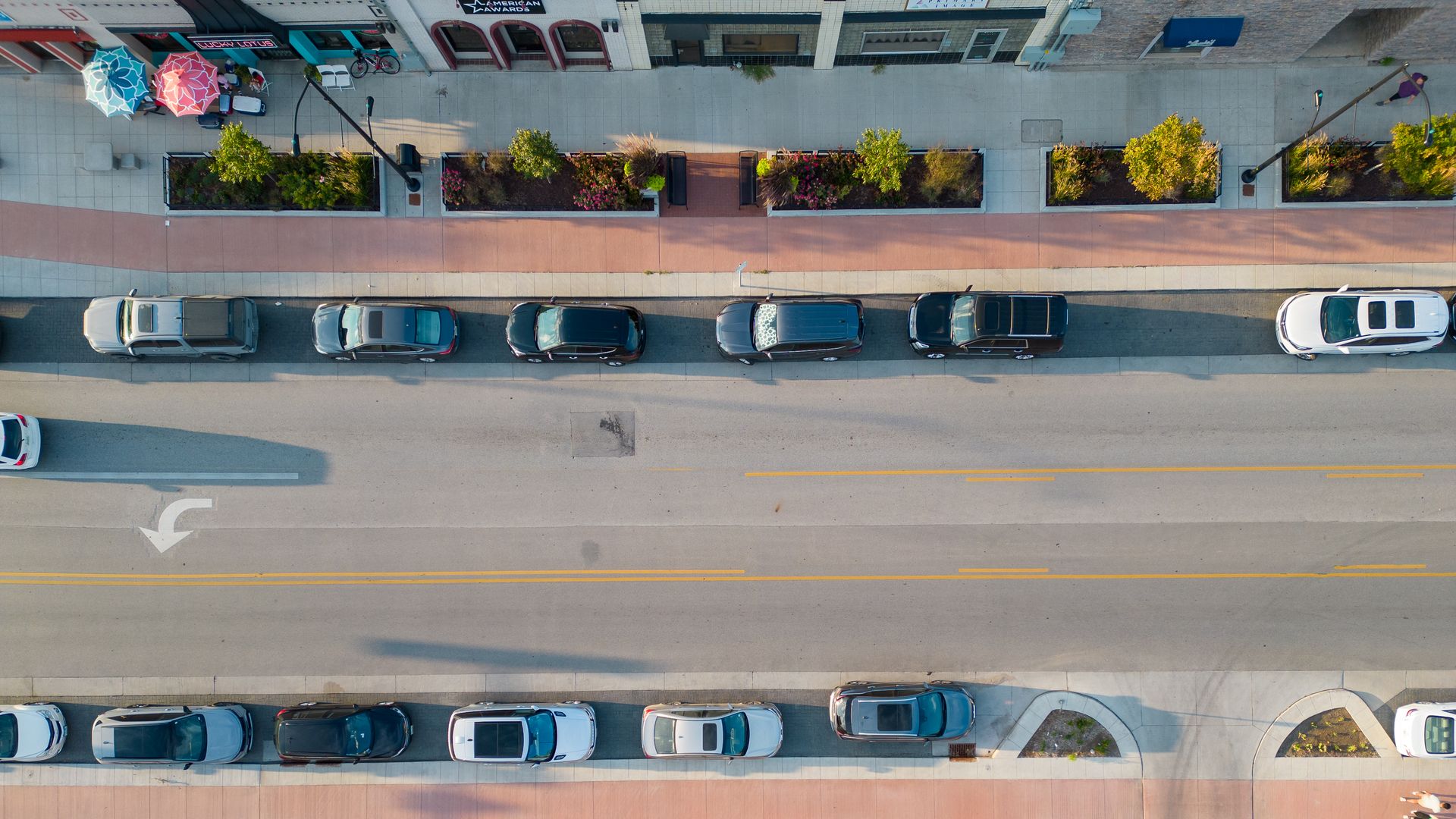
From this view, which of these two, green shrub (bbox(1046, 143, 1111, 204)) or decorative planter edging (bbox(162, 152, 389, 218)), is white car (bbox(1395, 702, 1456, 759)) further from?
decorative planter edging (bbox(162, 152, 389, 218))

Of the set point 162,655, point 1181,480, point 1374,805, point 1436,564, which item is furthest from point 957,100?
point 162,655

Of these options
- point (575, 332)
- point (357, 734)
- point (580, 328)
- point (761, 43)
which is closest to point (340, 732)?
point (357, 734)

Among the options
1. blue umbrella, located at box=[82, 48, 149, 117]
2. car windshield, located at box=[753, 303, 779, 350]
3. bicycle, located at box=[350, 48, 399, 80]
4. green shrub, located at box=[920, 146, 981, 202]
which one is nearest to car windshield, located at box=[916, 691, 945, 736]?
car windshield, located at box=[753, 303, 779, 350]

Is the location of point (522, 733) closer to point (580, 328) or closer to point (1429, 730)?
point (580, 328)

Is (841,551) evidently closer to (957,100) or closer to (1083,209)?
(1083,209)

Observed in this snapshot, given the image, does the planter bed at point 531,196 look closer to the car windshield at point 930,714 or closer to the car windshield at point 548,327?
the car windshield at point 548,327

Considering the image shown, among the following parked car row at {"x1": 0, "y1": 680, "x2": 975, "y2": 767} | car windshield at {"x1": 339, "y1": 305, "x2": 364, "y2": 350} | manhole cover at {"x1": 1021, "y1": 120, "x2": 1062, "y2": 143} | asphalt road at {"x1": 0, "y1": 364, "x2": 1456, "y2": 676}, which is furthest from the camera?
manhole cover at {"x1": 1021, "y1": 120, "x2": 1062, "y2": 143}
